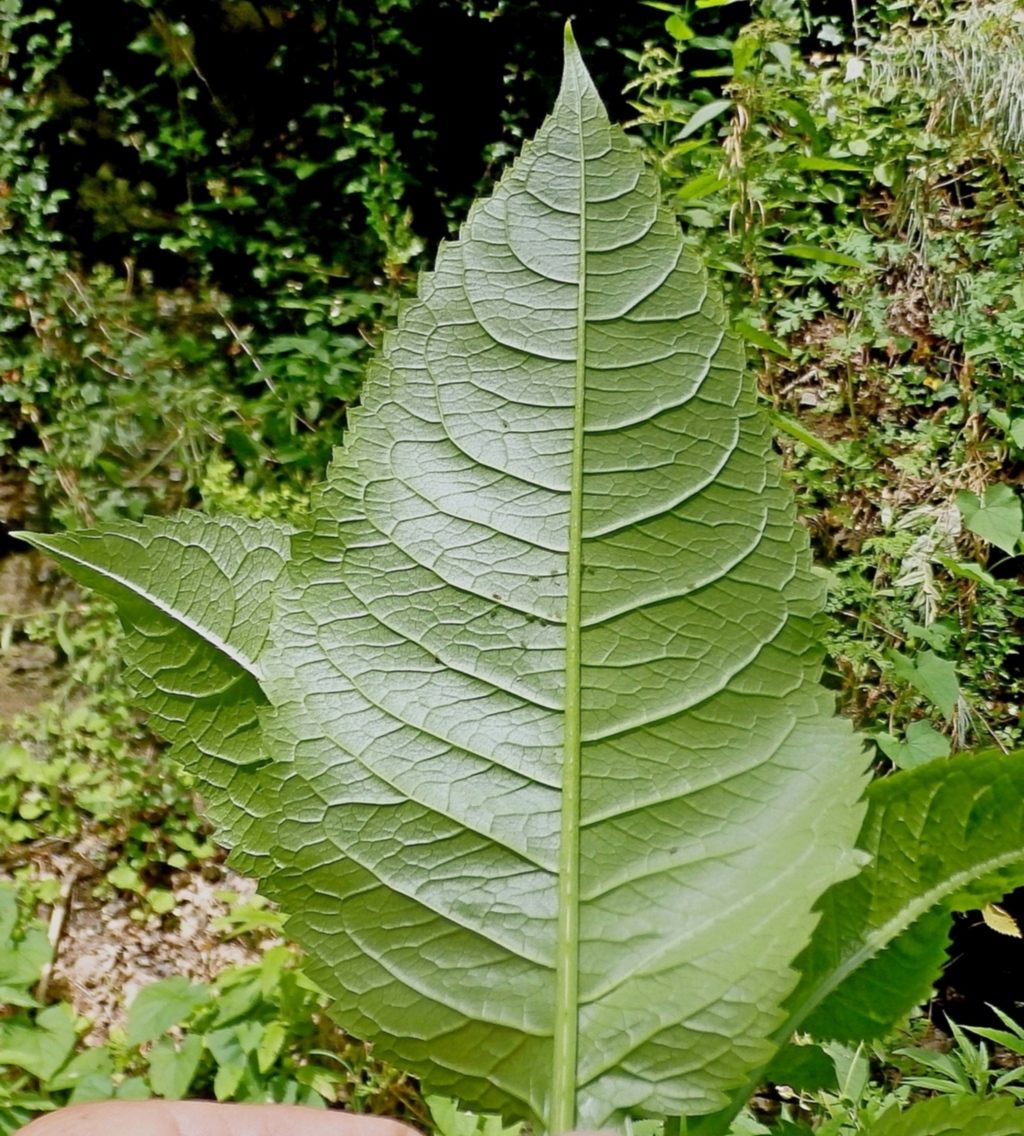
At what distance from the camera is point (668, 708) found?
23.9 inches

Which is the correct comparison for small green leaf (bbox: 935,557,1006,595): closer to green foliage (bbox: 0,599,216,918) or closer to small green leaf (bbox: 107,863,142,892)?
green foliage (bbox: 0,599,216,918)

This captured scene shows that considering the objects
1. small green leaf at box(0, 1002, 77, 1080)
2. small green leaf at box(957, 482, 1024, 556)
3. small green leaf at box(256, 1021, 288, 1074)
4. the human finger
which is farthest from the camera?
small green leaf at box(957, 482, 1024, 556)

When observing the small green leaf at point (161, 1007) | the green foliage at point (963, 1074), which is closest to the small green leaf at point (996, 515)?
the green foliage at point (963, 1074)

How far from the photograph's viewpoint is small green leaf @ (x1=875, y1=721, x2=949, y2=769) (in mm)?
2289

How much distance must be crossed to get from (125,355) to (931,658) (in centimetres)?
335

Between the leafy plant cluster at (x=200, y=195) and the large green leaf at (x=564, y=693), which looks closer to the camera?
the large green leaf at (x=564, y=693)

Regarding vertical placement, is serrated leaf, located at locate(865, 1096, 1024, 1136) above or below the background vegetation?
below

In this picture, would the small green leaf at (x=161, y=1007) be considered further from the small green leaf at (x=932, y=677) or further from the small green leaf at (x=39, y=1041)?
the small green leaf at (x=932, y=677)

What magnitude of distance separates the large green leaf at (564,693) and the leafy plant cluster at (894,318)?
187 centimetres

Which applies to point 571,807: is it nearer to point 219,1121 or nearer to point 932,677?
point 219,1121

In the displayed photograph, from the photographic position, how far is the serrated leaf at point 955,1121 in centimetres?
56

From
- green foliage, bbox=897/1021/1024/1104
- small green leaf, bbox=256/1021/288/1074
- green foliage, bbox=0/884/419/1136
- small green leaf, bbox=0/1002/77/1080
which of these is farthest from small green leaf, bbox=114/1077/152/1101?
green foliage, bbox=897/1021/1024/1104

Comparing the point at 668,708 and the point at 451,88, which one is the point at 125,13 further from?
the point at 668,708

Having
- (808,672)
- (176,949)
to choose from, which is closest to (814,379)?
(808,672)
